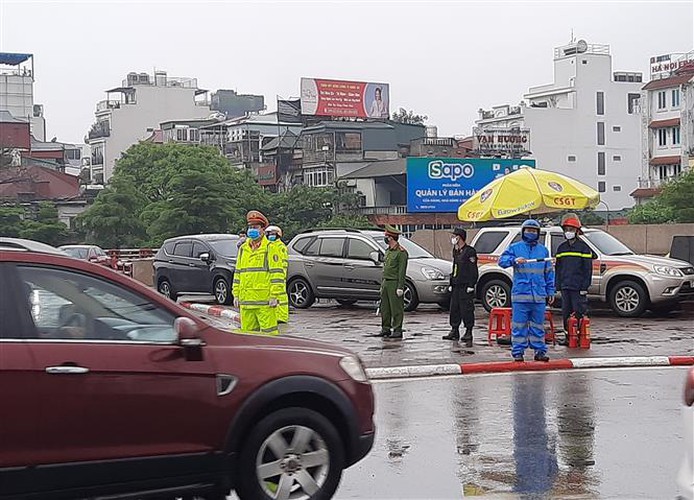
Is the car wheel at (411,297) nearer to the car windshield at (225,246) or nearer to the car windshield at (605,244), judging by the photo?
the car windshield at (605,244)

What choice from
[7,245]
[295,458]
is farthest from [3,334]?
[295,458]

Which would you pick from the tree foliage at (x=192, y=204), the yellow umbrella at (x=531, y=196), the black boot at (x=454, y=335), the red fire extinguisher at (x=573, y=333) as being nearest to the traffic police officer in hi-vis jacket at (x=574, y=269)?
the red fire extinguisher at (x=573, y=333)

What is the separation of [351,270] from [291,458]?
14517 millimetres

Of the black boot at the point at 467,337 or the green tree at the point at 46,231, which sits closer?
the black boot at the point at 467,337

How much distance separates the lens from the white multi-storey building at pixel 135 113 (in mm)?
103312

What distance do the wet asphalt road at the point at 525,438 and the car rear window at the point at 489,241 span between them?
7580mm

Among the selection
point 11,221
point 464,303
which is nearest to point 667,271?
point 464,303

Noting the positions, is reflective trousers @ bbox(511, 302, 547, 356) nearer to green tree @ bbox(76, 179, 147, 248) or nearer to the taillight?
the taillight

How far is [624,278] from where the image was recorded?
59.9ft

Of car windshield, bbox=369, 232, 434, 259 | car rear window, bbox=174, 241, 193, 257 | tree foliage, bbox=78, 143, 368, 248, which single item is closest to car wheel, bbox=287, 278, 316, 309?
car windshield, bbox=369, 232, 434, 259

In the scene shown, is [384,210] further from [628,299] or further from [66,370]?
[66,370]

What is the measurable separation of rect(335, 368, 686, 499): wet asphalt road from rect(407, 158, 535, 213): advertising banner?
149 ft

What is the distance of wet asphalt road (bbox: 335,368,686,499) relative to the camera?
7.06 meters

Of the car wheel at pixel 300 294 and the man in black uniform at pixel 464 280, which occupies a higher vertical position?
the man in black uniform at pixel 464 280
